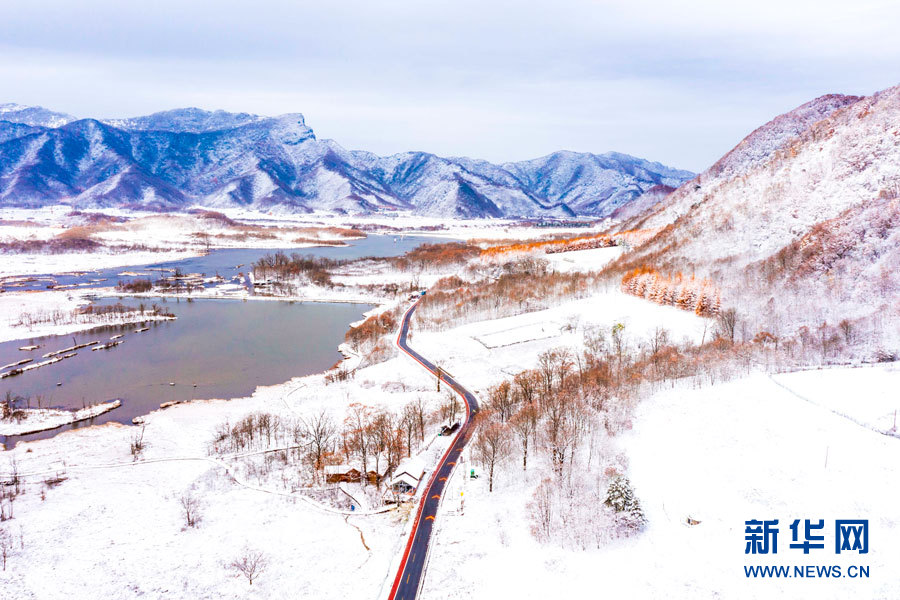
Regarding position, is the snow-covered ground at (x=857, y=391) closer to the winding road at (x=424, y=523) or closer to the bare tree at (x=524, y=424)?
the bare tree at (x=524, y=424)

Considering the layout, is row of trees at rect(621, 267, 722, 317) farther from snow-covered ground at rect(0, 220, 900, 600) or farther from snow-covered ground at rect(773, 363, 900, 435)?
snow-covered ground at rect(0, 220, 900, 600)

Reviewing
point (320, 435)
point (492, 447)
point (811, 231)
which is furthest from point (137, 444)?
point (811, 231)

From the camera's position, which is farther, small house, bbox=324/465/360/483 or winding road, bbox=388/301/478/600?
small house, bbox=324/465/360/483

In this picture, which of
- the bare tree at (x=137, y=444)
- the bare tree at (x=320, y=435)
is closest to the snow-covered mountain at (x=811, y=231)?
the bare tree at (x=320, y=435)

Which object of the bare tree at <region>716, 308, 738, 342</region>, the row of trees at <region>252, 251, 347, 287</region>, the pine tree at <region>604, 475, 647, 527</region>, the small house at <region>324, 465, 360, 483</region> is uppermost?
the row of trees at <region>252, 251, 347, 287</region>

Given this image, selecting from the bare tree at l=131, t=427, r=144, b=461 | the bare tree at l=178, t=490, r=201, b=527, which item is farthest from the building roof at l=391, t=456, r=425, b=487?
the bare tree at l=131, t=427, r=144, b=461

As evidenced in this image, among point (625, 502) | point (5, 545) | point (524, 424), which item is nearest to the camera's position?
point (625, 502)

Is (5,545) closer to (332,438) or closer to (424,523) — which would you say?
(332,438)

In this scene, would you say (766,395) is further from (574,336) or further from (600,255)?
(600,255)
